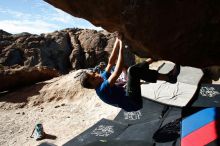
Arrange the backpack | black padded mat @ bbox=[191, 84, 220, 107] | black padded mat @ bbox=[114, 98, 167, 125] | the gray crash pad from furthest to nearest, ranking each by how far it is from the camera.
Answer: the backpack
the gray crash pad
black padded mat @ bbox=[114, 98, 167, 125]
black padded mat @ bbox=[191, 84, 220, 107]

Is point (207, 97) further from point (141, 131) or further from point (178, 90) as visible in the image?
point (141, 131)

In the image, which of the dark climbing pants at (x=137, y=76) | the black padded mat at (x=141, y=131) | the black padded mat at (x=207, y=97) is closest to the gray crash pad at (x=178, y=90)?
the black padded mat at (x=207, y=97)

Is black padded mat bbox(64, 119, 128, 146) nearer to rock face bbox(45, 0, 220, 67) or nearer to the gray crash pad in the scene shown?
the gray crash pad

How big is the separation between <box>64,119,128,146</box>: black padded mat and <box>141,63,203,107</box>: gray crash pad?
1.29 m

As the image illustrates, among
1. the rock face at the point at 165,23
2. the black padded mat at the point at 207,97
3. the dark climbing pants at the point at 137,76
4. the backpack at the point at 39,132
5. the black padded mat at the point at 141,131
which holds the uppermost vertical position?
the rock face at the point at 165,23

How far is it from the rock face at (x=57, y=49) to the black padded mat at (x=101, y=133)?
17.9 meters

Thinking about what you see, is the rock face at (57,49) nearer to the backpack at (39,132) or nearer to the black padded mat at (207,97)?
the backpack at (39,132)

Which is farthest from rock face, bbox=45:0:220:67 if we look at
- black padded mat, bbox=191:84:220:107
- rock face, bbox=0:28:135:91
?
rock face, bbox=0:28:135:91

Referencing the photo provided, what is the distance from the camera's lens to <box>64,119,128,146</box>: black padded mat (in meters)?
6.97

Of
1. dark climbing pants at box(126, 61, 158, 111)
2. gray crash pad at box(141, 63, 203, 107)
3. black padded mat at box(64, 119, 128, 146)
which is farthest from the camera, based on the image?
gray crash pad at box(141, 63, 203, 107)

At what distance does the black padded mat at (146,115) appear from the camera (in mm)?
7508

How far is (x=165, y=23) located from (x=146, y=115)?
485cm

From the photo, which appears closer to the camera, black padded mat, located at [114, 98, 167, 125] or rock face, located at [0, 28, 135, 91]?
black padded mat, located at [114, 98, 167, 125]

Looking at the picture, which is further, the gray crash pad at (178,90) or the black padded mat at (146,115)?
the gray crash pad at (178,90)
